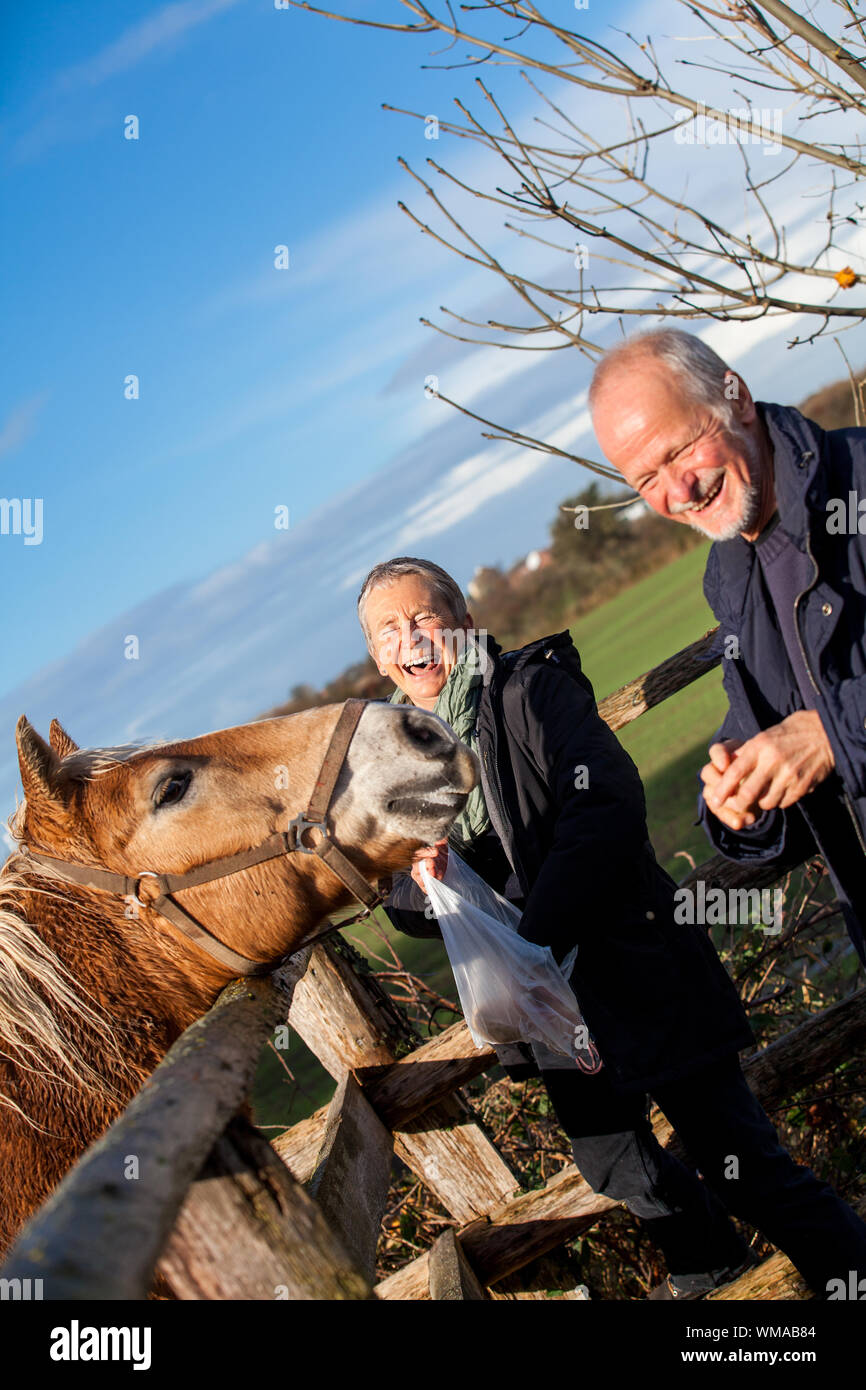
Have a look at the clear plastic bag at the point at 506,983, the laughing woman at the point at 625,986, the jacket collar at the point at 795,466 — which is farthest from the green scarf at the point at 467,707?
the jacket collar at the point at 795,466

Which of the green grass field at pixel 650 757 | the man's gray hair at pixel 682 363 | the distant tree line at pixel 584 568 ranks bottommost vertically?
the green grass field at pixel 650 757

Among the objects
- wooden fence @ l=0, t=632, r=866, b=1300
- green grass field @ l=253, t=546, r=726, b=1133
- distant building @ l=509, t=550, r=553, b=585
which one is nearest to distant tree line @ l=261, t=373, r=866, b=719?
distant building @ l=509, t=550, r=553, b=585

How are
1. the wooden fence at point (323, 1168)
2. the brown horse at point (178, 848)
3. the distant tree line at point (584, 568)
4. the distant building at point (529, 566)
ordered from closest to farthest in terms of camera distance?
the wooden fence at point (323, 1168) → the brown horse at point (178, 848) → the distant tree line at point (584, 568) → the distant building at point (529, 566)

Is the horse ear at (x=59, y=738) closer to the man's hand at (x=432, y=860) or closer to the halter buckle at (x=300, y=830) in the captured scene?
the halter buckle at (x=300, y=830)

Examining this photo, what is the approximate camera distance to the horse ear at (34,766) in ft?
7.01

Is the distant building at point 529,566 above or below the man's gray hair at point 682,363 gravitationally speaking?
above

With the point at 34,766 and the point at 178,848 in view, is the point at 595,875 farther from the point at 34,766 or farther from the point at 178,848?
the point at 34,766

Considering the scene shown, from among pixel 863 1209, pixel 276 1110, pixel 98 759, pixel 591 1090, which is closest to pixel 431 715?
pixel 98 759

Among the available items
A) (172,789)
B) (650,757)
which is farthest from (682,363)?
(650,757)

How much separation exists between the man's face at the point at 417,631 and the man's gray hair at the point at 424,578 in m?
0.02

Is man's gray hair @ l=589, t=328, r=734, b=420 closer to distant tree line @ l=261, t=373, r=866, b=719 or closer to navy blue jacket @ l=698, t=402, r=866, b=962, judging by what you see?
navy blue jacket @ l=698, t=402, r=866, b=962

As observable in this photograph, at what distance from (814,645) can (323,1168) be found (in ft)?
5.57

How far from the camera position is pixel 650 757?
41.1 feet

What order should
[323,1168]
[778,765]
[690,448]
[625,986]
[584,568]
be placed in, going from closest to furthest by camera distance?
[778,765]
[690,448]
[323,1168]
[625,986]
[584,568]
